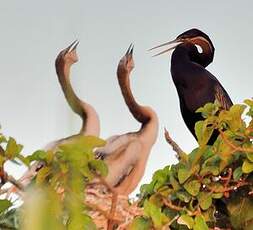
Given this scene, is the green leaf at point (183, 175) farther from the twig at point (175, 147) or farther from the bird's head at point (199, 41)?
the bird's head at point (199, 41)

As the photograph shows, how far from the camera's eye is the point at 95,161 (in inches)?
16.5

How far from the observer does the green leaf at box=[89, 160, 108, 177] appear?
0.42 metres

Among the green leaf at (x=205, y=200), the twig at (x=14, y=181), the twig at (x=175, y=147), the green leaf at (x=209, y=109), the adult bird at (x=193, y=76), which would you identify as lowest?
the adult bird at (x=193, y=76)

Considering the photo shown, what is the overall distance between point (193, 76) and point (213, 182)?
134cm

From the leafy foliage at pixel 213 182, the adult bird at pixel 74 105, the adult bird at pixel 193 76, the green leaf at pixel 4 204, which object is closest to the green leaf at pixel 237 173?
the leafy foliage at pixel 213 182

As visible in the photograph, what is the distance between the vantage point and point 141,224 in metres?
0.54

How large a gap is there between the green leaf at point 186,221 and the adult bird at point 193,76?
113 cm

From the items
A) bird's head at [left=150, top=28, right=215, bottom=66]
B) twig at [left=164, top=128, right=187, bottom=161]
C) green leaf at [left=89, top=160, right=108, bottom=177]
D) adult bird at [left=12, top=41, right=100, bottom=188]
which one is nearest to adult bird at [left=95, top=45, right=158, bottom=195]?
bird's head at [left=150, top=28, right=215, bottom=66]

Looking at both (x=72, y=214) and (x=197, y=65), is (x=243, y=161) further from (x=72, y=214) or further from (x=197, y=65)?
(x=197, y=65)

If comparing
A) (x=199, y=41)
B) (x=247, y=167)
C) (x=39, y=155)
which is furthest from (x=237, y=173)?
(x=199, y=41)

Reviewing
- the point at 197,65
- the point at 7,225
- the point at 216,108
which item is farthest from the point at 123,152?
the point at 7,225

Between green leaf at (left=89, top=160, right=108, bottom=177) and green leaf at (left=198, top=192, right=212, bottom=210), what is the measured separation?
0.60 feet

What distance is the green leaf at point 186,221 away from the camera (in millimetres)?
544

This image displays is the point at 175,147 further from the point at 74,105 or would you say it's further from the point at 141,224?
the point at 74,105
